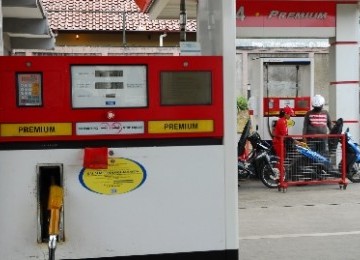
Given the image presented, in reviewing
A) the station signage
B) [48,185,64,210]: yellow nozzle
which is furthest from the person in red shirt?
[48,185,64,210]: yellow nozzle

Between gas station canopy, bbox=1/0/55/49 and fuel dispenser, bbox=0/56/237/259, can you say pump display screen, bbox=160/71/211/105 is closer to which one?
fuel dispenser, bbox=0/56/237/259

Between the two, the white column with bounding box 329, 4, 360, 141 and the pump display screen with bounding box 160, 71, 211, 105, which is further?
the white column with bounding box 329, 4, 360, 141

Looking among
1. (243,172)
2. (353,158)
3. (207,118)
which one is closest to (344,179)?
(353,158)

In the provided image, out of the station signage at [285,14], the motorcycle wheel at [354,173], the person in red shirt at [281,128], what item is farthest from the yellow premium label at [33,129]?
the motorcycle wheel at [354,173]

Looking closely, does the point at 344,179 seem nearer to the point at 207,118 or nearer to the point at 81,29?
the point at 207,118

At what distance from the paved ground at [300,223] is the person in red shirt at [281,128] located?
750mm

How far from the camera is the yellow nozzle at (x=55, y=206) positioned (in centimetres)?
290

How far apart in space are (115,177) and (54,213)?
0.36m

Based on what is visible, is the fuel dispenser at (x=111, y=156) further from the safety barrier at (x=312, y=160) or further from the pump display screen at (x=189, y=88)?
the safety barrier at (x=312, y=160)

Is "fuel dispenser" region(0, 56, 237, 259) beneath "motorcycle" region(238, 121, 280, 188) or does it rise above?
above

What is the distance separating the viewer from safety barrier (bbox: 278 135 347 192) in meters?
9.43

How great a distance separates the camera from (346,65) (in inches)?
438

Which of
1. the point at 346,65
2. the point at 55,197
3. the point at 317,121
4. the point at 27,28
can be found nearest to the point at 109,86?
the point at 55,197

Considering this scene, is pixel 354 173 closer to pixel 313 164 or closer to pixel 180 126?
pixel 313 164
